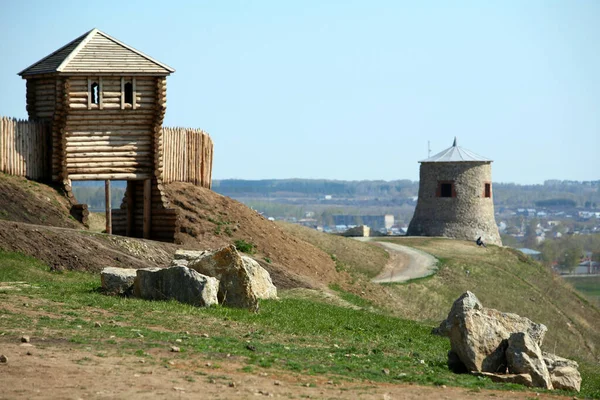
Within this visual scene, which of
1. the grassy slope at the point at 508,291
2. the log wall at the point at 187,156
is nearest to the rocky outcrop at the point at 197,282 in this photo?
the log wall at the point at 187,156

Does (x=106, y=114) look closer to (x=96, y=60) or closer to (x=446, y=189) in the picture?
(x=96, y=60)

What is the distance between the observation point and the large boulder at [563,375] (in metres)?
16.6

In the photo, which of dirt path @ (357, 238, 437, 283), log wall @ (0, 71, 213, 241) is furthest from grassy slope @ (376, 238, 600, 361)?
log wall @ (0, 71, 213, 241)

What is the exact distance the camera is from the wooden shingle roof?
32.8m

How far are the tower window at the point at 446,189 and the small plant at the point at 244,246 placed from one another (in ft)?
95.7

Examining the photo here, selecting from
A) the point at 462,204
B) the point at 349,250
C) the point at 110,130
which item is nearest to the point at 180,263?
the point at 110,130

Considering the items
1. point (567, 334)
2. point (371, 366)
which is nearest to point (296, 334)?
point (371, 366)

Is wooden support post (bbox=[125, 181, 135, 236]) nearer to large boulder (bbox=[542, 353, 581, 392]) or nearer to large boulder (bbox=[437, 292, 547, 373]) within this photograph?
large boulder (bbox=[437, 292, 547, 373])

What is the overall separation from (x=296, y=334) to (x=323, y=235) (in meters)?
31.9

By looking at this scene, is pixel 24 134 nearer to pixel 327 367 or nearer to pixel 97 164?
pixel 97 164

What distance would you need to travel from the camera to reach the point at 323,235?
49.8 meters

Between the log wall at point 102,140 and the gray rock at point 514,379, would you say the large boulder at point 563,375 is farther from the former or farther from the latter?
the log wall at point 102,140

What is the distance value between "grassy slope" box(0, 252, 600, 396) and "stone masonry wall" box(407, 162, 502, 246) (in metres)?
41.3

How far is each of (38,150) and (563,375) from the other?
21.0 meters
